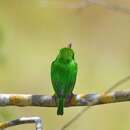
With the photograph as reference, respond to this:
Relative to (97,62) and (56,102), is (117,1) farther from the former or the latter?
(56,102)

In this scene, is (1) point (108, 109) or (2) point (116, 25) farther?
(2) point (116, 25)

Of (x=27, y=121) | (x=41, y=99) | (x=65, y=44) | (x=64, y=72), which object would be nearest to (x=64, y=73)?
(x=64, y=72)

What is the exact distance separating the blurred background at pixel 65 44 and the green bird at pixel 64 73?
6.09 ft

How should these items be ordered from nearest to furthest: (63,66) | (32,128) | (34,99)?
1. (34,99)
2. (63,66)
3. (32,128)

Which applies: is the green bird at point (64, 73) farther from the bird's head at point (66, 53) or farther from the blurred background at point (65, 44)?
the blurred background at point (65, 44)

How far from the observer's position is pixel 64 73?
2889 millimetres

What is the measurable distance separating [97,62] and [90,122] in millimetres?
497

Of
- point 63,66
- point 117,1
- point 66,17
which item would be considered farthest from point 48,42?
point 63,66

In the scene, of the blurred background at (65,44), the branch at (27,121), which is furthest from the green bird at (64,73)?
the blurred background at (65,44)

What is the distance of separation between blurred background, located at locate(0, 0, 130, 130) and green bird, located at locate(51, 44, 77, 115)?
1856 millimetres

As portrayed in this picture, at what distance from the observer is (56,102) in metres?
2.78

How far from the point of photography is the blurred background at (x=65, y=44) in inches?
191

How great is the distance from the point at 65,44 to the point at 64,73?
2084 mm

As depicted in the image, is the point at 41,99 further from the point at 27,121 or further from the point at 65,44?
the point at 65,44
